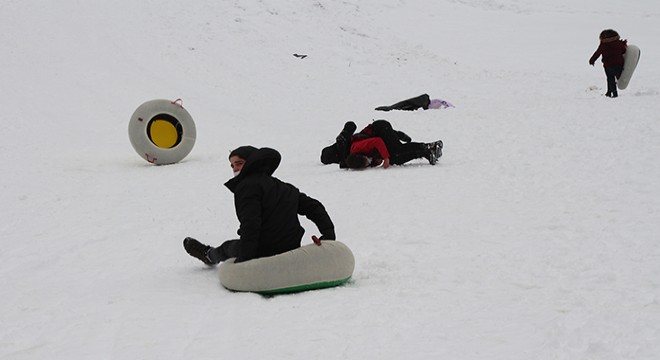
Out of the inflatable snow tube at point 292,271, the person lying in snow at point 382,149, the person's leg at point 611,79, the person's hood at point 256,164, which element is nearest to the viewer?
the inflatable snow tube at point 292,271

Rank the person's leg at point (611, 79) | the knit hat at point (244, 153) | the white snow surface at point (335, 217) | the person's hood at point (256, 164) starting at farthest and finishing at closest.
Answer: the person's leg at point (611, 79) → the knit hat at point (244, 153) → the person's hood at point (256, 164) → the white snow surface at point (335, 217)

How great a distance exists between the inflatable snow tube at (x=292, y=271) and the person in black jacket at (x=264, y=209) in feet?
0.42

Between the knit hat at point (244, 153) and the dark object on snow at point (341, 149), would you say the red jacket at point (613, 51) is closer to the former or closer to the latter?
the dark object on snow at point (341, 149)

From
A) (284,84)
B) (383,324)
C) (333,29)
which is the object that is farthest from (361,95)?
(383,324)

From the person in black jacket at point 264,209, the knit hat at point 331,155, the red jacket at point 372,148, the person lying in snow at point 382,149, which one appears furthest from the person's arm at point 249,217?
the knit hat at point 331,155

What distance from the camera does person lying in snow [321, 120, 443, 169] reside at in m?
9.39

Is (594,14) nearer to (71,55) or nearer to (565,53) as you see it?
(565,53)

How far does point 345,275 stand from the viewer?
15.7 ft

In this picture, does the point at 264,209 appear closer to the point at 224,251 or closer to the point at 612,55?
the point at 224,251

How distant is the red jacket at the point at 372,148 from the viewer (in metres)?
9.41

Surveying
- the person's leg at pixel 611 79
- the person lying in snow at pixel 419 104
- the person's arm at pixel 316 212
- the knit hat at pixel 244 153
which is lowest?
the person's arm at pixel 316 212

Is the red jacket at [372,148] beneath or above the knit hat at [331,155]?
above

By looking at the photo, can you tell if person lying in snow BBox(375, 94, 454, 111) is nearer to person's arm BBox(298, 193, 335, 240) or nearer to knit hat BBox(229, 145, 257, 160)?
person's arm BBox(298, 193, 335, 240)

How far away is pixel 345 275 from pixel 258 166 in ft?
3.24
